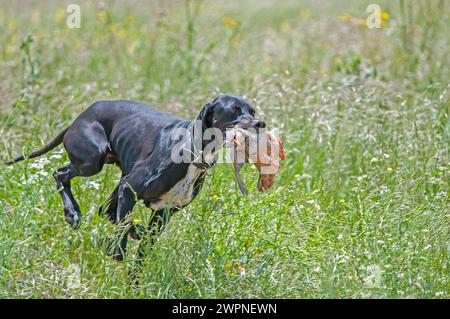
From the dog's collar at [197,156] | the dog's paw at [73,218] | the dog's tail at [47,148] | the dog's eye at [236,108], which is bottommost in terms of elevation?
the dog's paw at [73,218]

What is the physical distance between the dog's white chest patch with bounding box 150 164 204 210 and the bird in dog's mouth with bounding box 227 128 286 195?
0.27 meters

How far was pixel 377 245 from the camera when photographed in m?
5.32

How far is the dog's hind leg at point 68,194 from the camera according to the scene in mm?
5887

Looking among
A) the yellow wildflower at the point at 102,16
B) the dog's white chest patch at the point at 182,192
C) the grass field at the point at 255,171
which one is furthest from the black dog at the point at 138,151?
the yellow wildflower at the point at 102,16

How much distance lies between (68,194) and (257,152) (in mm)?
1412

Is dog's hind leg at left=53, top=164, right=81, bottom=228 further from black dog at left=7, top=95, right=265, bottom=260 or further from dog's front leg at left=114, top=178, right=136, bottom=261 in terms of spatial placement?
dog's front leg at left=114, top=178, right=136, bottom=261

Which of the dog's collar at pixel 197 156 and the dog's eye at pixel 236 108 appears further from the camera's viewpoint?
the dog's collar at pixel 197 156

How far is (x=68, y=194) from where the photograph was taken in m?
6.10

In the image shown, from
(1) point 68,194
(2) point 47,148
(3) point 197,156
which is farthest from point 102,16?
(3) point 197,156

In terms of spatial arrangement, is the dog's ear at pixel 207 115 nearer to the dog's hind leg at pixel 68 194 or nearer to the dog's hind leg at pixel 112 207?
the dog's hind leg at pixel 112 207

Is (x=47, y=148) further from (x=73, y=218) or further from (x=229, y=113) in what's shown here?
(x=229, y=113)

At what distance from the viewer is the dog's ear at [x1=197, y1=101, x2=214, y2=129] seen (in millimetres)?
5371

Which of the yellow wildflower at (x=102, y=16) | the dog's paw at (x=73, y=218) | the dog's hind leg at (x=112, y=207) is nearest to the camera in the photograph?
the dog's paw at (x=73, y=218)

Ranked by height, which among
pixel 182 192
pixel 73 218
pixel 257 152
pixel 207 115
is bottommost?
pixel 73 218
